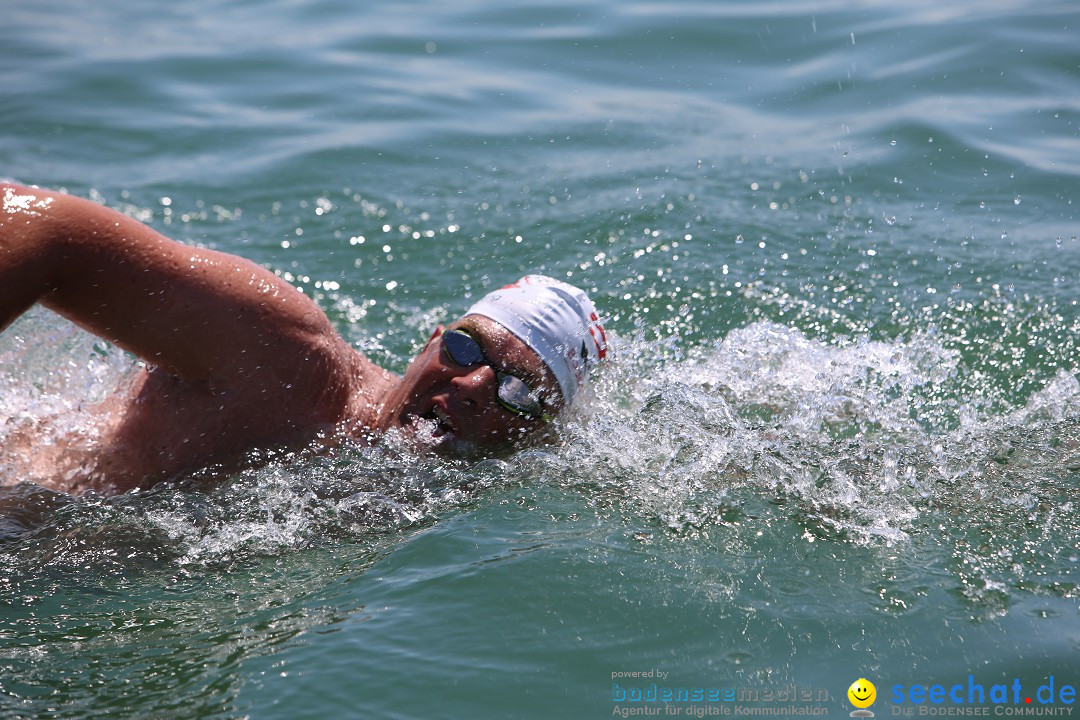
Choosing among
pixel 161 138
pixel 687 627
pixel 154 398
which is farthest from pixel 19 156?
pixel 687 627

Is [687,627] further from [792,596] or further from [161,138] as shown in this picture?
[161,138]

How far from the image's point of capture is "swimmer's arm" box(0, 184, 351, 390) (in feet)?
11.6

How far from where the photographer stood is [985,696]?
3.20m

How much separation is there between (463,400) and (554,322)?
0.53 m

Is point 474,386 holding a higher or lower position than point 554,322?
lower

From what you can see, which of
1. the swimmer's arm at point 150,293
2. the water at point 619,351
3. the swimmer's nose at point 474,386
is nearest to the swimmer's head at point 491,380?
the swimmer's nose at point 474,386

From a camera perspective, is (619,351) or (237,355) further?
(619,351)

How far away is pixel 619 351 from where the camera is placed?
560 centimetres

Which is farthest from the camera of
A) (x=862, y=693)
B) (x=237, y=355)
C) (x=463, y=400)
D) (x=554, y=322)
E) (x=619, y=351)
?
(x=619, y=351)

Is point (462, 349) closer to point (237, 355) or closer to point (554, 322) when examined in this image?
point (554, 322)

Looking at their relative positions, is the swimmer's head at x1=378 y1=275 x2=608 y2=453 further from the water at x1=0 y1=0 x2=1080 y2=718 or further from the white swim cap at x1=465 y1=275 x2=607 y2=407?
the water at x1=0 y1=0 x2=1080 y2=718

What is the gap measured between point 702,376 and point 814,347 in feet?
2.14

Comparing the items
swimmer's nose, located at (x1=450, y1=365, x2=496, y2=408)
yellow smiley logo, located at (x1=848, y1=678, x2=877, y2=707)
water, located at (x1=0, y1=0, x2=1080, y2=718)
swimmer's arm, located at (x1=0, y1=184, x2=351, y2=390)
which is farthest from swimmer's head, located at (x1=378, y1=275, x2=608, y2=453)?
yellow smiley logo, located at (x1=848, y1=678, x2=877, y2=707)

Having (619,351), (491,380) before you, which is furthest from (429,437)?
(619,351)
